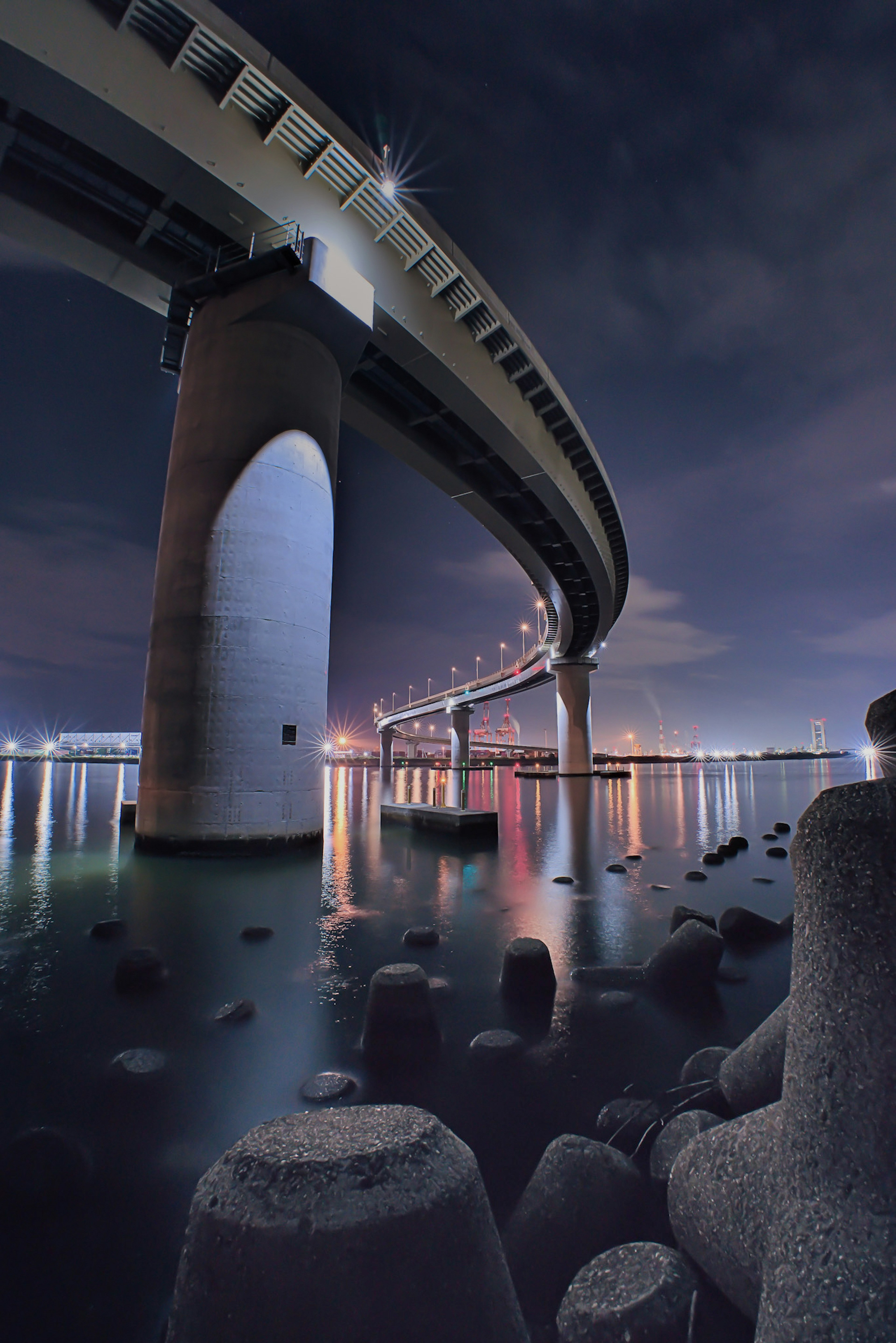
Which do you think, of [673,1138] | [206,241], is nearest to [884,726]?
[673,1138]

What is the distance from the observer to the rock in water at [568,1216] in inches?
82.8

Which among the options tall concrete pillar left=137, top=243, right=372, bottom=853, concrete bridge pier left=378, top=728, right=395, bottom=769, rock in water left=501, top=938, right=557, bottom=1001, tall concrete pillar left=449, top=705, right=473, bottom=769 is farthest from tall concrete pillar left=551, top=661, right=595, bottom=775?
rock in water left=501, top=938, right=557, bottom=1001

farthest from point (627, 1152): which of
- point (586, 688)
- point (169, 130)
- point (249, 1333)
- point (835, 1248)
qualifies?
point (586, 688)

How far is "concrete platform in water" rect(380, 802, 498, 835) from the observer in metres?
15.4

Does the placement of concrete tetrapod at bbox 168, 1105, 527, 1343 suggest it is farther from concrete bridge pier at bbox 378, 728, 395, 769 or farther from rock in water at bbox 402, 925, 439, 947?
concrete bridge pier at bbox 378, 728, 395, 769

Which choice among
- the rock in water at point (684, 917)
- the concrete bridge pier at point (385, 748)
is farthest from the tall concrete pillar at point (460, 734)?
the rock in water at point (684, 917)

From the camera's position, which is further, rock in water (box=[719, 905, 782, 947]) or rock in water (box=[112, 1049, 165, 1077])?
rock in water (box=[719, 905, 782, 947])

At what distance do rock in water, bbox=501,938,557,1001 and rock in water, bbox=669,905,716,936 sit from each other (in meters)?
2.12

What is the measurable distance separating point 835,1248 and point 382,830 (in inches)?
651

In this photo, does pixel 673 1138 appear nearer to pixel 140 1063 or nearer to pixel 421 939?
pixel 140 1063

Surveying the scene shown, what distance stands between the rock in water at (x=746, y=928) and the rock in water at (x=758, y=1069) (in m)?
3.90

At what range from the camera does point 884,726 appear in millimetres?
1873

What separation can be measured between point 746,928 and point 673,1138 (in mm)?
4550

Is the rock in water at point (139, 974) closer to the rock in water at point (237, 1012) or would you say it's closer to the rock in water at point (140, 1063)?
the rock in water at point (237, 1012)
